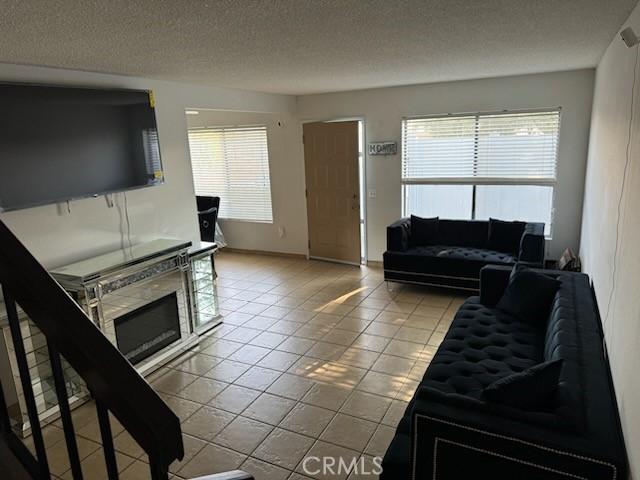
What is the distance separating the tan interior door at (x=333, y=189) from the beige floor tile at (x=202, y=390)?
3376 millimetres

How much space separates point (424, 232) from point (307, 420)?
10.7ft

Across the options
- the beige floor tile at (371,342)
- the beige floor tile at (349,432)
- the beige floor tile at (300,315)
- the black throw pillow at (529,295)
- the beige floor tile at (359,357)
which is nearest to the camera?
the beige floor tile at (349,432)

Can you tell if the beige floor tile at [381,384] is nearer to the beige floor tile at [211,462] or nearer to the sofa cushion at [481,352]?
the sofa cushion at [481,352]

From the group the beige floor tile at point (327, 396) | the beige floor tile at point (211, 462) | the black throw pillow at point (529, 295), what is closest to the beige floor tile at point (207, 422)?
the beige floor tile at point (211, 462)

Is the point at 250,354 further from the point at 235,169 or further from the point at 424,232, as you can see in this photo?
the point at 235,169

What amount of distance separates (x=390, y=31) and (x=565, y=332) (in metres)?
1.96

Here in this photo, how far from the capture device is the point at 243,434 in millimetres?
2910

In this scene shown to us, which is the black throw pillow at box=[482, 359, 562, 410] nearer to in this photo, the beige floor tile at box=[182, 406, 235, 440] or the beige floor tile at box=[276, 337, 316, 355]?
the beige floor tile at box=[182, 406, 235, 440]

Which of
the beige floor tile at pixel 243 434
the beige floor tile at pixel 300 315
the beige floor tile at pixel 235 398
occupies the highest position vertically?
the beige floor tile at pixel 300 315

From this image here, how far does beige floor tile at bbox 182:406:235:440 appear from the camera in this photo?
2.94 m

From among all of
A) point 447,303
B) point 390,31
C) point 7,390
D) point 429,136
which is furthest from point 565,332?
point 429,136

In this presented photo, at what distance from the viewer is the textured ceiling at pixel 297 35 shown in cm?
210

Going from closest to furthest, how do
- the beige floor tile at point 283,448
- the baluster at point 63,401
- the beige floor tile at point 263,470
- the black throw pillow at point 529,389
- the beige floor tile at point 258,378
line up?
the baluster at point 63,401
the black throw pillow at point 529,389
the beige floor tile at point 263,470
the beige floor tile at point 283,448
the beige floor tile at point 258,378

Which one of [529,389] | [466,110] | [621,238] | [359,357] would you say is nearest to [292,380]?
[359,357]
